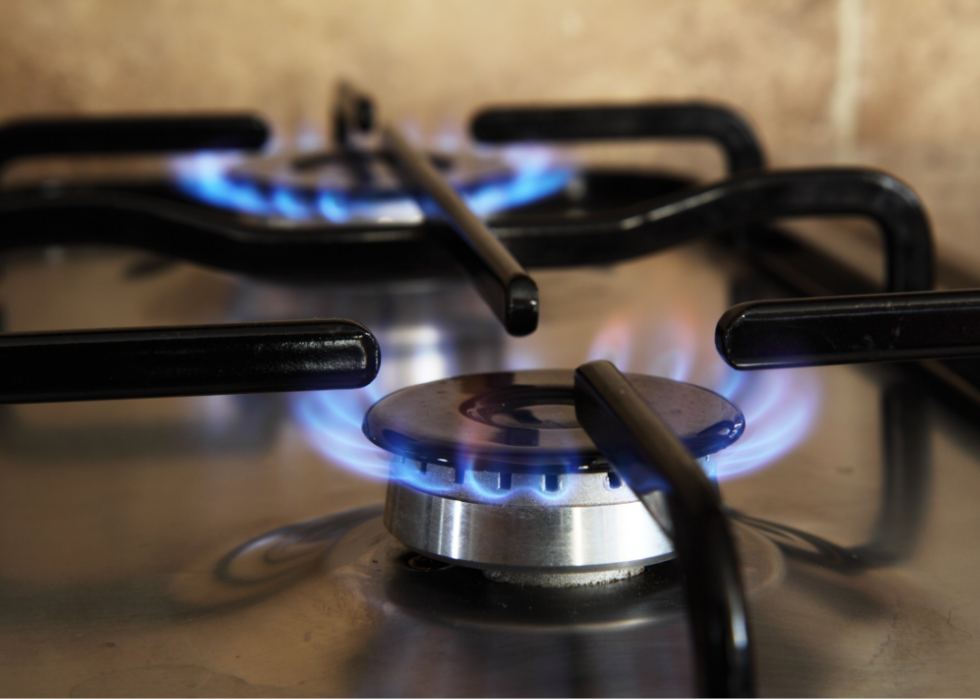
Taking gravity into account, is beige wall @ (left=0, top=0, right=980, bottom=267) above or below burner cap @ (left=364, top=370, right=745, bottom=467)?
above

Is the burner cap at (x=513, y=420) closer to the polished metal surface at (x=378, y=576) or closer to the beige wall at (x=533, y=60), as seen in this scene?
the polished metal surface at (x=378, y=576)

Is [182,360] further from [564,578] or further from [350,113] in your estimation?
[350,113]

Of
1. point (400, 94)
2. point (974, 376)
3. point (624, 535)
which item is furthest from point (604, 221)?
point (400, 94)

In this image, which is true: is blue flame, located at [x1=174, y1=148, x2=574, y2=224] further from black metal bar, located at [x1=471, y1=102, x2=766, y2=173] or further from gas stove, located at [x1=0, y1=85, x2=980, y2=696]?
gas stove, located at [x1=0, y1=85, x2=980, y2=696]

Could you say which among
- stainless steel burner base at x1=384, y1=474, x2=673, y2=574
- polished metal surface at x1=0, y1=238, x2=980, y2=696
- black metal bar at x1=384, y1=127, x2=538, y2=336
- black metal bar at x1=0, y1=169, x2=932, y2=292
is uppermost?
black metal bar at x1=384, y1=127, x2=538, y2=336

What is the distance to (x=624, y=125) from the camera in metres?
0.90

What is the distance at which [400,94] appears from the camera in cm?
120

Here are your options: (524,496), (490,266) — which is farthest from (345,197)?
(524,496)

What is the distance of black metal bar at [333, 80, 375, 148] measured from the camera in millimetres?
825

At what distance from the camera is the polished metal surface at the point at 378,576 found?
0.26 m

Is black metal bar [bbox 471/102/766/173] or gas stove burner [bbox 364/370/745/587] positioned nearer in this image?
gas stove burner [bbox 364/370/745/587]

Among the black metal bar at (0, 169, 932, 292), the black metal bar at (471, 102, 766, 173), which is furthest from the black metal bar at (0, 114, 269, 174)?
the black metal bar at (0, 169, 932, 292)

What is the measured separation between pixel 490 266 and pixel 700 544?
184mm

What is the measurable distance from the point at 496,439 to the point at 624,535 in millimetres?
46
